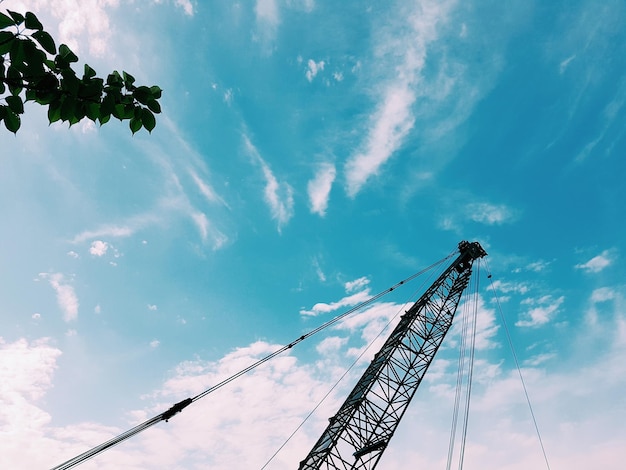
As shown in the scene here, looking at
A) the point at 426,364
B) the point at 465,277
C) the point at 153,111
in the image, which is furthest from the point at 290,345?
the point at 153,111

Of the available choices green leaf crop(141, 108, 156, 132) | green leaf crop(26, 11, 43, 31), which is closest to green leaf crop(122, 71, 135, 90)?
green leaf crop(141, 108, 156, 132)

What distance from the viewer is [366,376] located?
26359 mm

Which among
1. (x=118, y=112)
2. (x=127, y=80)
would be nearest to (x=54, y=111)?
(x=118, y=112)

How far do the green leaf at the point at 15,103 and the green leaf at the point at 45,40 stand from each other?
0.60 metres

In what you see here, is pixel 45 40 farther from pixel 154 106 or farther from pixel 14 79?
pixel 154 106

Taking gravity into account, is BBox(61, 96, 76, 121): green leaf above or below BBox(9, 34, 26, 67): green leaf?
above

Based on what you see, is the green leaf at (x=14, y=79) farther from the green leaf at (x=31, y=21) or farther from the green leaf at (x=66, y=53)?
the green leaf at (x=31, y=21)

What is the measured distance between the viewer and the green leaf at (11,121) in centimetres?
242

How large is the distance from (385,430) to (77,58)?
89.0ft

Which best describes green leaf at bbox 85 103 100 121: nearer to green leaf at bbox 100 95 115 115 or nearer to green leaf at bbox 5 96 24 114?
green leaf at bbox 100 95 115 115

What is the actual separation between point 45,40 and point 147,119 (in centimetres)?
79

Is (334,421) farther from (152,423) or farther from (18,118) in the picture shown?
(18,118)

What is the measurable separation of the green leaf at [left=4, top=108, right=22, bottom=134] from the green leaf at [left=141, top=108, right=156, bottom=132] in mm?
767

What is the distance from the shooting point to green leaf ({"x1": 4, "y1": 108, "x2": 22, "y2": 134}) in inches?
95.3
